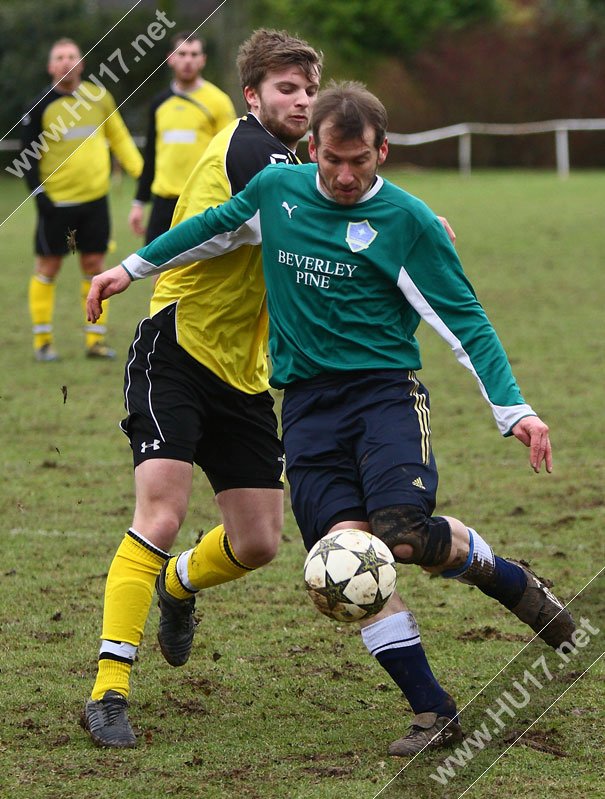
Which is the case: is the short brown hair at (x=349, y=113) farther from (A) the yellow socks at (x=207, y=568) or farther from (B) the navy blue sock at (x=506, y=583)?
(A) the yellow socks at (x=207, y=568)

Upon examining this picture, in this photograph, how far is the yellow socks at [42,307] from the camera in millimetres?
11211

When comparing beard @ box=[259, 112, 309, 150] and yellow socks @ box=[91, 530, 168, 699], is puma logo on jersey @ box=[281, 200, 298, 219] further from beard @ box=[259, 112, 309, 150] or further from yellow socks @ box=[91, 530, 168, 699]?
yellow socks @ box=[91, 530, 168, 699]

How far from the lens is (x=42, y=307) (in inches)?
441

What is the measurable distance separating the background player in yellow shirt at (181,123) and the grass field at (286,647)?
70.8 inches

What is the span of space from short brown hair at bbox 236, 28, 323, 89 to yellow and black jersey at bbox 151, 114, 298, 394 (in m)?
0.19

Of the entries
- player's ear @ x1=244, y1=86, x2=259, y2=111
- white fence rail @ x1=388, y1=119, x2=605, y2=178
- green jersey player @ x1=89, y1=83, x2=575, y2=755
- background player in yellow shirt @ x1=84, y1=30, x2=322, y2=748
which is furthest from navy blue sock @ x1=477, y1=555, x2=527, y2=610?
white fence rail @ x1=388, y1=119, x2=605, y2=178

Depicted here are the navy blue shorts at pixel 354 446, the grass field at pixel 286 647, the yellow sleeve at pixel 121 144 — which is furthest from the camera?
the yellow sleeve at pixel 121 144

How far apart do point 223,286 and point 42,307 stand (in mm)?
Answer: 6807

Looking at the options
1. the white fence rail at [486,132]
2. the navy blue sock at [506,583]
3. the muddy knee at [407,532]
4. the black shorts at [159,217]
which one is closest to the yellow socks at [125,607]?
the muddy knee at [407,532]

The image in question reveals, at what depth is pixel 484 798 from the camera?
3.83m

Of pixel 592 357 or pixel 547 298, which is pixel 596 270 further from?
pixel 592 357

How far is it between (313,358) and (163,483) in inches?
26.1

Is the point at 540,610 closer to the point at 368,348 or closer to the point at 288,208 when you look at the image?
the point at 368,348

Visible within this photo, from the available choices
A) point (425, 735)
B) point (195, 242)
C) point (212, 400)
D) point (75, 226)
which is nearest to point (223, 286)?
point (195, 242)
